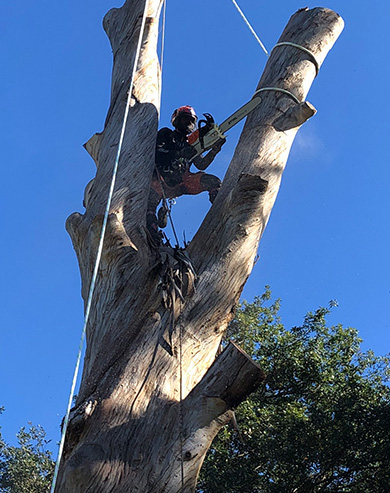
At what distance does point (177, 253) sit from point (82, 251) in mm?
673

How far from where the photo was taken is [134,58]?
14.4 ft

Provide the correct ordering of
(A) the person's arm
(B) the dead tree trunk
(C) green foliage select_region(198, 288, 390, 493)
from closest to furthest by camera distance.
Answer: (B) the dead tree trunk
(A) the person's arm
(C) green foliage select_region(198, 288, 390, 493)

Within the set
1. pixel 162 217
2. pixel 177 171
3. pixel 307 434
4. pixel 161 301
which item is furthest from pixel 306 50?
pixel 307 434

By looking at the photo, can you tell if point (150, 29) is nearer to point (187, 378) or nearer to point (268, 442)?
point (187, 378)

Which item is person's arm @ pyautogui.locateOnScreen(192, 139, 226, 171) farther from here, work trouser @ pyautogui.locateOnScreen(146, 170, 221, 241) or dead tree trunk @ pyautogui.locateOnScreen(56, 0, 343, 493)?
dead tree trunk @ pyautogui.locateOnScreen(56, 0, 343, 493)

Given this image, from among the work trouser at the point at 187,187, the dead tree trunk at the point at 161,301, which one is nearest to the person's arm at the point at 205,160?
the work trouser at the point at 187,187

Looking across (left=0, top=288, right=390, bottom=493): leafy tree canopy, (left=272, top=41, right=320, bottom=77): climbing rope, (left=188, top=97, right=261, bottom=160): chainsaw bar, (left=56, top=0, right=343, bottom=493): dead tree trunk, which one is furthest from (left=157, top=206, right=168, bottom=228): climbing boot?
(left=0, top=288, right=390, bottom=493): leafy tree canopy

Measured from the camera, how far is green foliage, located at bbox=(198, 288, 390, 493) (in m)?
7.22

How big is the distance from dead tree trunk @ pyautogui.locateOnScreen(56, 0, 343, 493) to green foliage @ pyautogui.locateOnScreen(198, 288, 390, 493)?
4.36 metres

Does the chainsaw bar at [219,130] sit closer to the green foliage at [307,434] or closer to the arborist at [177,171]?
the arborist at [177,171]

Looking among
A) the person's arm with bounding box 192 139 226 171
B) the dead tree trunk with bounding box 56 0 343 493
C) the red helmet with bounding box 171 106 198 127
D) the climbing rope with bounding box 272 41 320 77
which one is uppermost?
the red helmet with bounding box 171 106 198 127

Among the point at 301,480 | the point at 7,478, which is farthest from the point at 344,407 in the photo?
the point at 7,478

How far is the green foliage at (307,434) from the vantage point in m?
7.22

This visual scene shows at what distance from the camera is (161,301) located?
2764 millimetres
